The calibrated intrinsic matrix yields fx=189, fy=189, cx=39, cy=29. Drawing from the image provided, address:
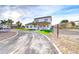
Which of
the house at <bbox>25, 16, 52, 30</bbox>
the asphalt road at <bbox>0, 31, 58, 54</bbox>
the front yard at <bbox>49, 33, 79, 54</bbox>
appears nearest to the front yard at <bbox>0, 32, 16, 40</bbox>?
the asphalt road at <bbox>0, 31, 58, 54</bbox>

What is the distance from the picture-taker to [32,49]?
7.96 ft

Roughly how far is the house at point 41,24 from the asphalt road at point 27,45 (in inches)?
3.7

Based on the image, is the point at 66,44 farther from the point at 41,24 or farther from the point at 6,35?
the point at 6,35

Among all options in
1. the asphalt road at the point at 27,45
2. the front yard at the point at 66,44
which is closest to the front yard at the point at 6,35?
the asphalt road at the point at 27,45

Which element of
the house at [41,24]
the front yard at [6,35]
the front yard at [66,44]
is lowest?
the front yard at [66,44]

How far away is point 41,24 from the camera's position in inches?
98.2

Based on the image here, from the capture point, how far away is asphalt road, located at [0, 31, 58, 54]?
2414mm

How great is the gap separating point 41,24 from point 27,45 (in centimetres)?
33

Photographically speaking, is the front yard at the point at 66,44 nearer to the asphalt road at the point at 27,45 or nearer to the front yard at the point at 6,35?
the asphalt road at the point at 27,45

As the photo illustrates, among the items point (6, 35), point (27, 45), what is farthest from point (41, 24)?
point (6, 35)

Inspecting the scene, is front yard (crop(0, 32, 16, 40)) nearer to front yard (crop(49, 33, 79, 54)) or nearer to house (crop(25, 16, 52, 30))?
house (crop(25, 16, 52, 30))

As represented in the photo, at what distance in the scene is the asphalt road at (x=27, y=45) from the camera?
241 cm
